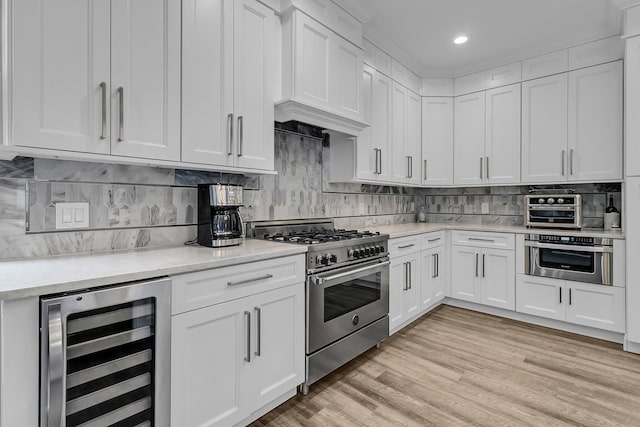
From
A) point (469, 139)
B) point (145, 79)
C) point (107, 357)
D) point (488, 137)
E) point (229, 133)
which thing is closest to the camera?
point (107, 357)

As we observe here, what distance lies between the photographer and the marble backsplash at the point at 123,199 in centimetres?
154

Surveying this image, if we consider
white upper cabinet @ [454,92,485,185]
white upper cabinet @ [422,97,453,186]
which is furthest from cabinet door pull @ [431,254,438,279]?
white upper cabinet @ [454,92,485,185]

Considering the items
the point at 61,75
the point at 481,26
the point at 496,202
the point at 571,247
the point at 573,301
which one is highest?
the point at 481,26

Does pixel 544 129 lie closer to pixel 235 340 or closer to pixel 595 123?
pixel 595 123

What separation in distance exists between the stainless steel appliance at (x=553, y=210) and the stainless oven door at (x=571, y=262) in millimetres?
283

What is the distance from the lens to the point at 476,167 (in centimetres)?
391

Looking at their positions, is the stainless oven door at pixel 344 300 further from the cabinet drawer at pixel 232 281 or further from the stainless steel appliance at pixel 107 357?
the stainless steel appliance at pixel 107 357

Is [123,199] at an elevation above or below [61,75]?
below

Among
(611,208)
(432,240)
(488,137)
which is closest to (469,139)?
(488,137)

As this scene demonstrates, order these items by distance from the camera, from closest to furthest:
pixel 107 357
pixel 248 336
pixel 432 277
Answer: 1. pixel 107 357
2. pixel 248 336
3. pixel 432 277

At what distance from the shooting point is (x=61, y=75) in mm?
1344

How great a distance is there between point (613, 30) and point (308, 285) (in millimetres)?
3636

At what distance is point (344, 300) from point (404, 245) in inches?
38.5

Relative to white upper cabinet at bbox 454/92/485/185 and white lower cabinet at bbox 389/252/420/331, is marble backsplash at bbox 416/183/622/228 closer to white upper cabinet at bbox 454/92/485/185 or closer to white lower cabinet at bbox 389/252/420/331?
white upper cabinet at bbox 454/92/485/185
